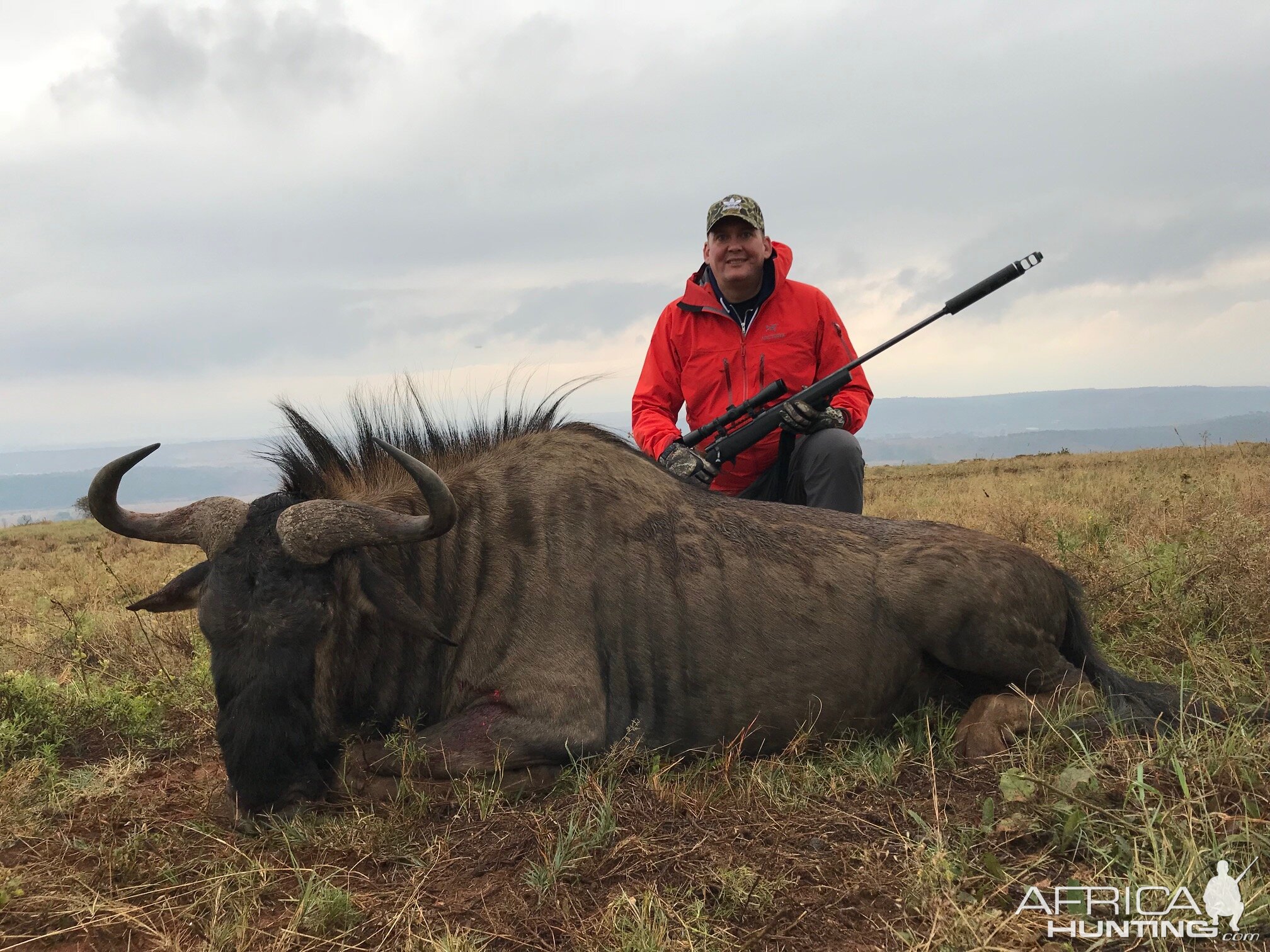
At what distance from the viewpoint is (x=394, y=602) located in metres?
3.49

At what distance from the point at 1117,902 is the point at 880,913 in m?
0.57

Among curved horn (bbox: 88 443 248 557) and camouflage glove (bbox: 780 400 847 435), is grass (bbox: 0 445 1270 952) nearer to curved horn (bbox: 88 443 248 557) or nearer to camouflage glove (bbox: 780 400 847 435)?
curved horn (bbox: 88 443 248 557)

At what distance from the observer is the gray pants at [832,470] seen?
5.71 metres

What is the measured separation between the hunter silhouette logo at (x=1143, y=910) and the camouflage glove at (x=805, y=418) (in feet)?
11.8

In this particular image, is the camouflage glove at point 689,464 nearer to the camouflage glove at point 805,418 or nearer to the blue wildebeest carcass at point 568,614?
the camouflage glove at point 805,418

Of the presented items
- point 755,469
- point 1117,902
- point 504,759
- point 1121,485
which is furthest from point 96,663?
point 1121,485

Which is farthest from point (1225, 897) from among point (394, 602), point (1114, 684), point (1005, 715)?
point (394, 602)

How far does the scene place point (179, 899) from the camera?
2781mm

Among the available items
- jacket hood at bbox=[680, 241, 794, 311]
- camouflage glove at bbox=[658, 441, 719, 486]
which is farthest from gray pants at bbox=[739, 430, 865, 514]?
jacket hood at bbox=[680, 241, 794, 311]

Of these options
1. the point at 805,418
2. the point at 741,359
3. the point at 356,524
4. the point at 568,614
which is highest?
the point at 741,359

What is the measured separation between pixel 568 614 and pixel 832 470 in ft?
8.30

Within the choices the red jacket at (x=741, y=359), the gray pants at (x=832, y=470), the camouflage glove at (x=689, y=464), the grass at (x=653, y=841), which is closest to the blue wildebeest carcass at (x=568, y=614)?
the grass at (x=653, y=841)

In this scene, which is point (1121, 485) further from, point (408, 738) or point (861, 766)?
point (408, 738)

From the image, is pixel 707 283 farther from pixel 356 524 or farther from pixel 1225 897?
pixel 1225 897
